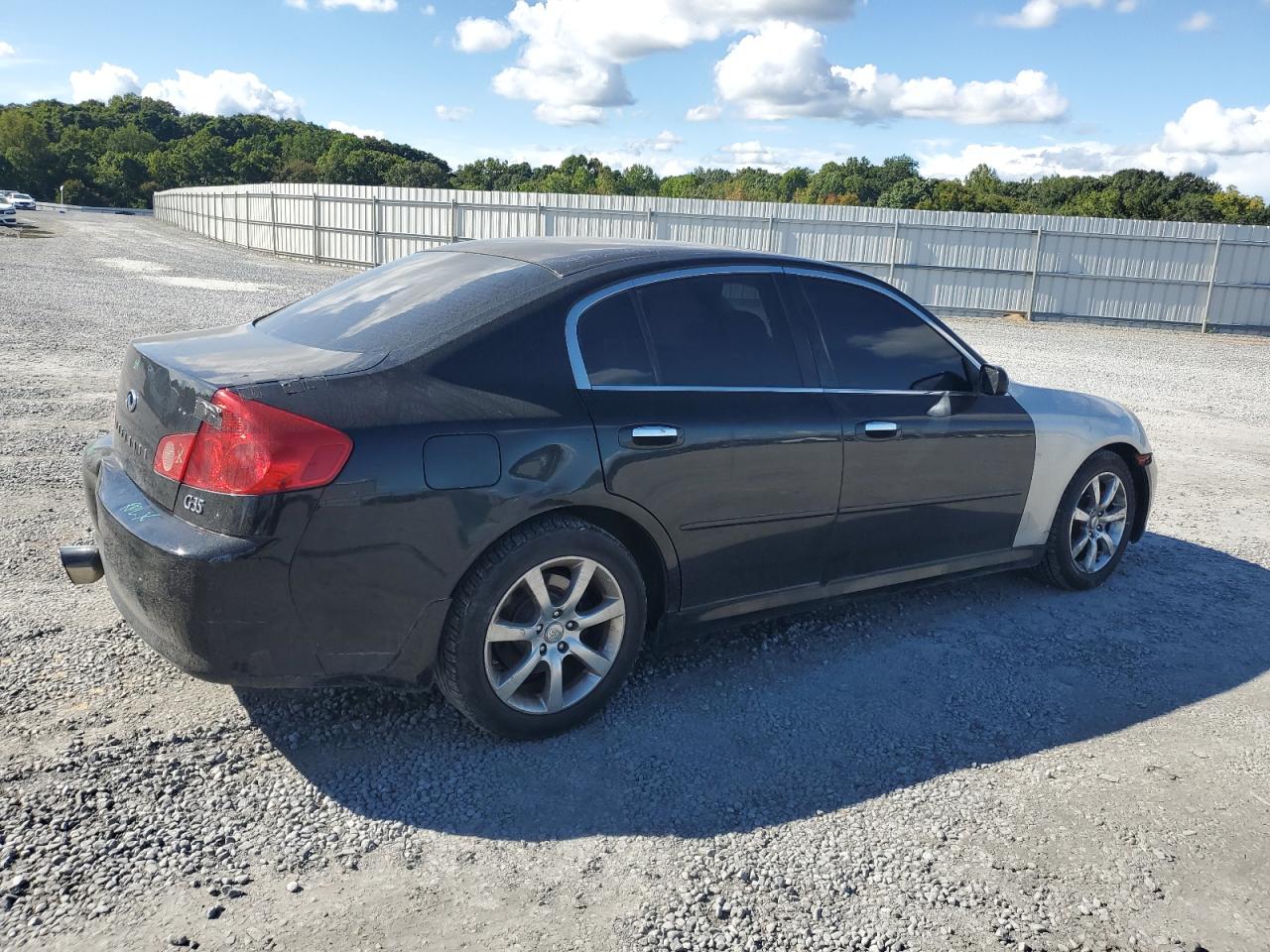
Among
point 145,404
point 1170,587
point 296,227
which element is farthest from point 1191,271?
point 296,227

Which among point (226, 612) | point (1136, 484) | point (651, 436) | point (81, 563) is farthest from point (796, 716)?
point (1136, 484)

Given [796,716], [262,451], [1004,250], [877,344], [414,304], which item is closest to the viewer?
[262,451]

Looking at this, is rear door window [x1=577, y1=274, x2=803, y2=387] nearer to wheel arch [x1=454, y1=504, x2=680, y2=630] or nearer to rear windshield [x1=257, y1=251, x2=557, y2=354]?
rear windshield [x1=257, y1=251, x2=557, y2=354]

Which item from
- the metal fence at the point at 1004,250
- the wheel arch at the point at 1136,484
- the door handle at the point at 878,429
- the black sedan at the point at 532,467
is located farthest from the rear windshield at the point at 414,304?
the metal fence at the point at 1004,250

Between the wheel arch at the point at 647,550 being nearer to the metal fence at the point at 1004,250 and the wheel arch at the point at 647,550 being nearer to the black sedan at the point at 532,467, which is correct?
the black sedan at the point at 532,467

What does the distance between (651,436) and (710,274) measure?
2.71ft

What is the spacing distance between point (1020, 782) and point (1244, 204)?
68665 millimetres

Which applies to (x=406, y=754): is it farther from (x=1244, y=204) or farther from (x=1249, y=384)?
(x=1244, y=204)

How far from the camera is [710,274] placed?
12.8ft

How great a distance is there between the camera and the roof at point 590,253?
146 inches

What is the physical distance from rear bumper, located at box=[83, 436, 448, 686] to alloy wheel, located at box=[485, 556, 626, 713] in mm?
266

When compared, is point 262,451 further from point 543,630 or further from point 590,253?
point 590,253

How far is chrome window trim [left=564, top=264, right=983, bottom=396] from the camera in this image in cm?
342

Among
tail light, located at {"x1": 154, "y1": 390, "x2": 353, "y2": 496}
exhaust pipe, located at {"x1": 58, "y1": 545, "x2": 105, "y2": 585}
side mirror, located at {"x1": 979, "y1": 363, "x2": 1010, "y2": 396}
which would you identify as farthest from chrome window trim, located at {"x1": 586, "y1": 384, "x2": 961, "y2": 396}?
exhaust pipe, located at {"x1": 58, "y1": 545, "x2": 105, "y2": 585}
